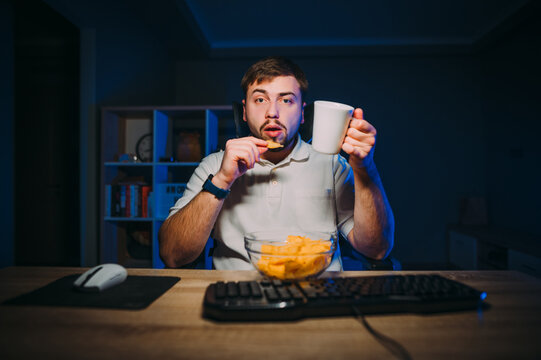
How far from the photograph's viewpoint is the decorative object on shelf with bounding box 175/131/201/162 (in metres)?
2.99

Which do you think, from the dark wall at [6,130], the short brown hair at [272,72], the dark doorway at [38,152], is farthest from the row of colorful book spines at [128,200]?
the short brown hair at [272,72]

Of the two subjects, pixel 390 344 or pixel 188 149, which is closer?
Result: pixel 390 344

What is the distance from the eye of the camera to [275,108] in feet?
4.32

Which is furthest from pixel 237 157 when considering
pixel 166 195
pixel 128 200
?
pixel 128 200

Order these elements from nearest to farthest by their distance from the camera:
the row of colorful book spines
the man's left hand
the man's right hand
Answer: the man's left hand
the man's right hand
the row of colorful book spines

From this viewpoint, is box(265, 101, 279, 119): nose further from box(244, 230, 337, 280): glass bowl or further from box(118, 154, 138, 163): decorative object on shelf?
box(118, 154, 138, 163): decorative object on shelf

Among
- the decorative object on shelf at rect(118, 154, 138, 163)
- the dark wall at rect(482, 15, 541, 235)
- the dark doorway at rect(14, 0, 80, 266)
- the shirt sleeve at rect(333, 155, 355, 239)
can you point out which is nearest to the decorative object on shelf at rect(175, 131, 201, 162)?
the decorative object on shelf at rect(118, 154, 138, 163)

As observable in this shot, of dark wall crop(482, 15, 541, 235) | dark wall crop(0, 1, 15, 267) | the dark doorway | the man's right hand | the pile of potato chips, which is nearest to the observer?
the pile of potato chips

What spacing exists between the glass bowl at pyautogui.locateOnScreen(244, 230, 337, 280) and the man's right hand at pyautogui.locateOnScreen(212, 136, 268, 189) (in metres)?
0.29

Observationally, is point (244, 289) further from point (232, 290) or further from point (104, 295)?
point (104, 295)

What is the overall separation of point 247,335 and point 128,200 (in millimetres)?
2573

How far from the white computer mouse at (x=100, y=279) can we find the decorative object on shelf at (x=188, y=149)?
2.24 metres

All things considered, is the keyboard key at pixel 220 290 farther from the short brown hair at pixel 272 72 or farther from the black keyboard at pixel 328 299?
the short brown hair at pixel 272 72

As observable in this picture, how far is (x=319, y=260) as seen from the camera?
753mm
